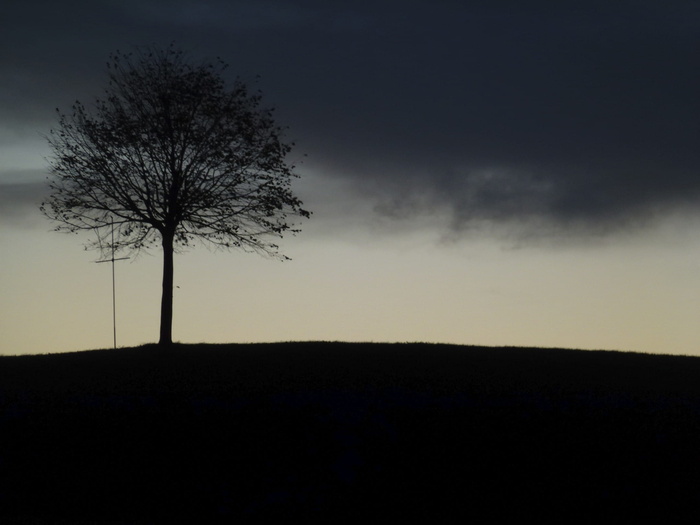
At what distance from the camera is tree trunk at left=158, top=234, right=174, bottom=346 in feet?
114

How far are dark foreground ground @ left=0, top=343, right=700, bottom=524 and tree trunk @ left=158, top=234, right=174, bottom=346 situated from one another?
1235cm

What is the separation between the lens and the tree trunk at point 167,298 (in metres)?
34.7

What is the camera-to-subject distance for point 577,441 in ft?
57.7

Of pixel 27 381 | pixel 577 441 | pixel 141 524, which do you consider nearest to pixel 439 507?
pixel 577 441

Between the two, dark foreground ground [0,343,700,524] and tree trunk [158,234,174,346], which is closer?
dark foreground ground [0,343,700,524]

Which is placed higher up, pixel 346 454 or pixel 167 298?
pixel 167 298

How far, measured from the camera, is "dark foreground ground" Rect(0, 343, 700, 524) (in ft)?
Answer: 51.1

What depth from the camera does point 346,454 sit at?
53.6 ft

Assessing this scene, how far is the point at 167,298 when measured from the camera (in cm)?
3469

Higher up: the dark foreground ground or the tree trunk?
the tree trunk

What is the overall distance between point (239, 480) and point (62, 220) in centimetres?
2273

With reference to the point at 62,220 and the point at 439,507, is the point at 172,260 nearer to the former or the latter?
the point at 62,220

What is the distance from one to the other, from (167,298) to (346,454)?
2021 centimetres

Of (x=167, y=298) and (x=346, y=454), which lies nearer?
(x=346, y=454)
